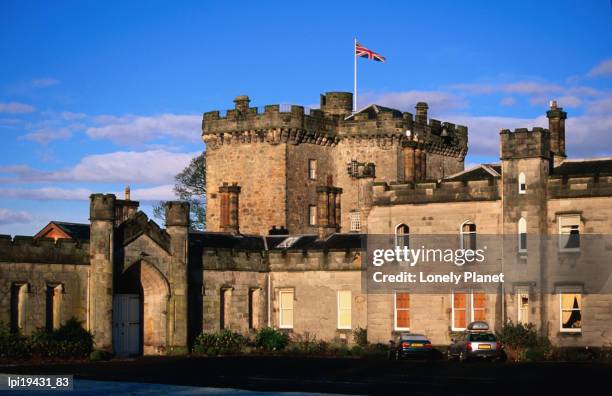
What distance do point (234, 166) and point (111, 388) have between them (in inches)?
1638

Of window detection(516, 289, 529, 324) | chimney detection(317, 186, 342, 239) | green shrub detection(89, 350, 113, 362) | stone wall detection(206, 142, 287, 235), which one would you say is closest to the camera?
green shrub detection(89, 350, 113, 362)

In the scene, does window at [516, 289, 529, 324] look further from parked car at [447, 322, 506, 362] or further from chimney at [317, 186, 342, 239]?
chimney at [317, 186, 342, 239]

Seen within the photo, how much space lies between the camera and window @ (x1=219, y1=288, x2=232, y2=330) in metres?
57.7

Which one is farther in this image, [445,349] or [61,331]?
[445,349]

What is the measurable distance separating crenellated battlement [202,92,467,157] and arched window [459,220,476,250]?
62.6 feet

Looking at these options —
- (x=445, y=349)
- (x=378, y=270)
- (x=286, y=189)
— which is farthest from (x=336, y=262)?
(x=286, y=189)

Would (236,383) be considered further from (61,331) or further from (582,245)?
(582,245)

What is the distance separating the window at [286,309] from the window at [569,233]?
13992 millimetres

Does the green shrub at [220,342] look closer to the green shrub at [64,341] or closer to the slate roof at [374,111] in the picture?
the green shrub at [64,341]

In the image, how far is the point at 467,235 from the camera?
54.3 m

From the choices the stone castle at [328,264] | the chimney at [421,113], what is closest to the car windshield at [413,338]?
the stone castle at [328,264]

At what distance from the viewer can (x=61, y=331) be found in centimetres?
5019

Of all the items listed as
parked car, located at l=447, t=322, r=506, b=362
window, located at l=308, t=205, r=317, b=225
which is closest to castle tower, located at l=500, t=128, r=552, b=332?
parked car, located at l=447, t=322, r=506, b=362

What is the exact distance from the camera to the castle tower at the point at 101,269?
51.2m
